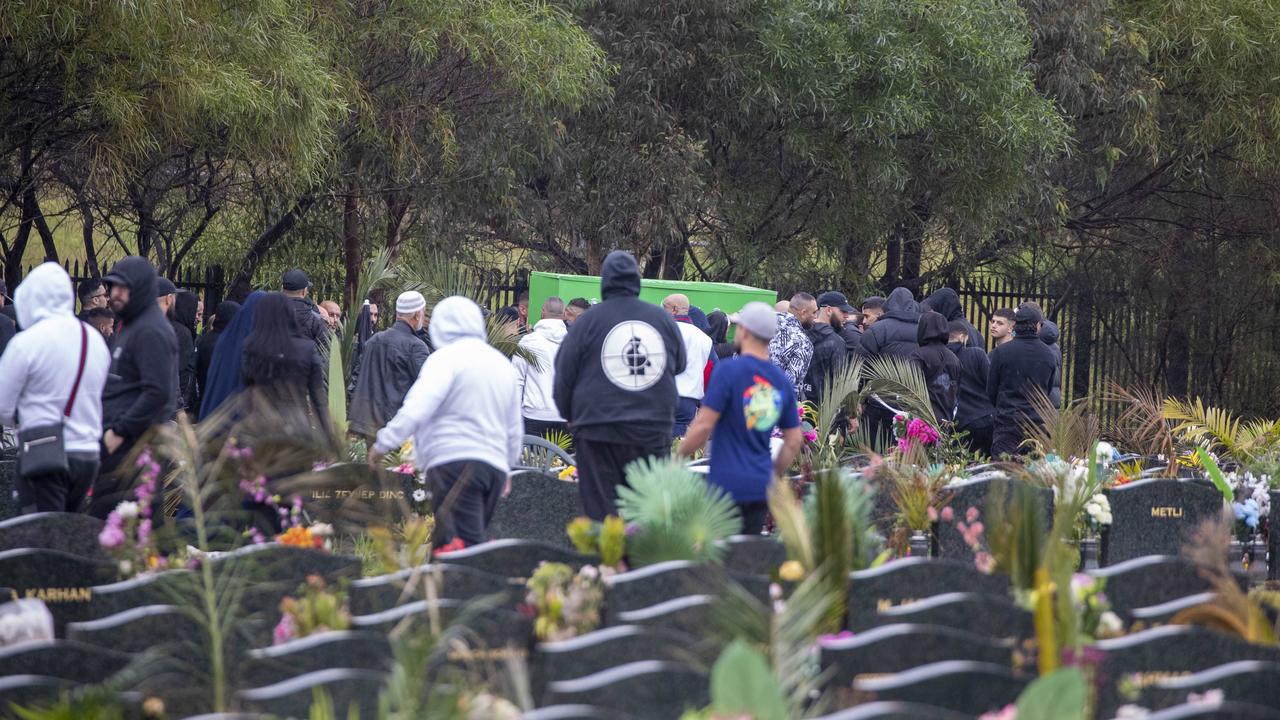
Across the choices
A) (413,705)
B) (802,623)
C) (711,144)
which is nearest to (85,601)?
(413,705)

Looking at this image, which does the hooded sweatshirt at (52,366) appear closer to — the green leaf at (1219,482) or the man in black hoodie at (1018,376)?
the green leaf at (1219,482)

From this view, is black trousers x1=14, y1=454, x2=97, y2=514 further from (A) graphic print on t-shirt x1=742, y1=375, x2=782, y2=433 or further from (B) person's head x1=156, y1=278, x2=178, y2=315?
(A) graphic print on t-shirt x1=742, y1=375, x2=782, y2=433

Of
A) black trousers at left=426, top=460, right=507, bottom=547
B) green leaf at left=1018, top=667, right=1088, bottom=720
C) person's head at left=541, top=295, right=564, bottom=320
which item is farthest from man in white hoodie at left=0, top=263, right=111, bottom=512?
person's head at left=541, top=295, right=564, bottom=320

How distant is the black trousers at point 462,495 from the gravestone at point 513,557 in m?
1.35

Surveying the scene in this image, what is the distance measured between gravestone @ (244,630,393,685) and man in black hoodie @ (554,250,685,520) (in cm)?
332

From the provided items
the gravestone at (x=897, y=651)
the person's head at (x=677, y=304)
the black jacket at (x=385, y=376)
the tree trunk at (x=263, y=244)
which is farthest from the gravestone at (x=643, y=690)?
the tree trunk at (x=263, y=244)

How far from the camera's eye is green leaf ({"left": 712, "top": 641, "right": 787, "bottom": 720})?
3.43 m

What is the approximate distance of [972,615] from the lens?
15.0 feet

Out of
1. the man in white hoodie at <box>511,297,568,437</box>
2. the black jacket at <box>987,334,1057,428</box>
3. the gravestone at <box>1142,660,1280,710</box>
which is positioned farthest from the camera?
the man in white hoodie at <box>511,297,568,437</box>

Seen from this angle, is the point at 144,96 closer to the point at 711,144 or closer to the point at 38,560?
the point at 38,560

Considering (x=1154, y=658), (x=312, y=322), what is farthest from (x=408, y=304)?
(x=1154, y=658)

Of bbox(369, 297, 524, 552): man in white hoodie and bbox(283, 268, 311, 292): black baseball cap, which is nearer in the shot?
bbox(369, 297, 524, 552): man in white hoodie

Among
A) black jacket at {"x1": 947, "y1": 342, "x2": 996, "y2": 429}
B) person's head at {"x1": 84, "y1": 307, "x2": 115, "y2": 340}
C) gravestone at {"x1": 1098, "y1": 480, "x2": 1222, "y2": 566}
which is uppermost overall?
person's head at {"x1": 84, "y1": 307, "x2": 115, "y2": 340}

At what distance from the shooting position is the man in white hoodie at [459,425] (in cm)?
675
